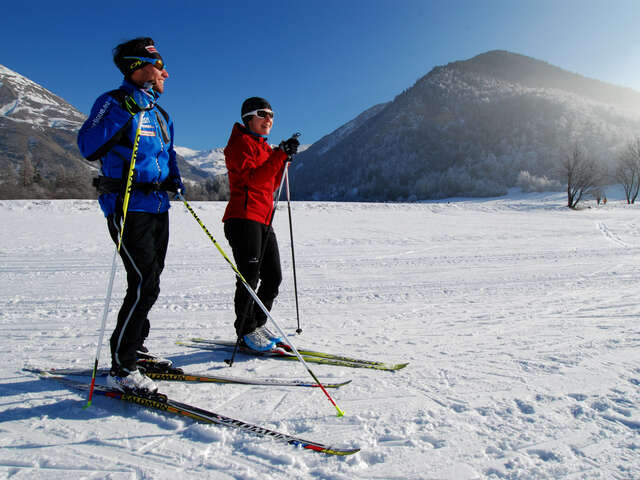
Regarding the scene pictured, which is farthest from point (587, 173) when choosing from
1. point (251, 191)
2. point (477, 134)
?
point (477, 134)

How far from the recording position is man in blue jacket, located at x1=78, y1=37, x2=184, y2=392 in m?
2.07

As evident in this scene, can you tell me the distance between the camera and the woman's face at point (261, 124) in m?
2.92

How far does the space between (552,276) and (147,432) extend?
7.16 meters

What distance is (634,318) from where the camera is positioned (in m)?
3.89

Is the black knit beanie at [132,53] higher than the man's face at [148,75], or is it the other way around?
the black knit beanie at [132,53]

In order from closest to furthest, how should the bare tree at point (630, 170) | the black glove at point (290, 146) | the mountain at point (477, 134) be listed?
the black glove at point (290, 146)
the bare tree at point (630, 170)
the mountain at point (477, 134)

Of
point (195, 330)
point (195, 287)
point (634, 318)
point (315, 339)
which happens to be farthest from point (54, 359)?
point (634, 318)

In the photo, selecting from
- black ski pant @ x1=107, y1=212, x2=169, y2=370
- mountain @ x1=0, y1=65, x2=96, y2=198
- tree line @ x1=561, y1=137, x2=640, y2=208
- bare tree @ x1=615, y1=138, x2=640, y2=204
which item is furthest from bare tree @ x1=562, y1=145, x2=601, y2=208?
mountain @ x1=0, y1=65, x2=96, y2=198

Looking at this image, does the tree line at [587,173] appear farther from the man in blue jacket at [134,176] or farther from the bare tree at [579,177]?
the man in blue jacket at [134,176]

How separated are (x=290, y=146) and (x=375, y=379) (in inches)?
79.6

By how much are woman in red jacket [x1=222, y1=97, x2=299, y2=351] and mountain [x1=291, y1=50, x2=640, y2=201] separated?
7432 centimetres

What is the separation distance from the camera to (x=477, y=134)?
342 ft

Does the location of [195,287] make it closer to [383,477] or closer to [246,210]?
[246,210]

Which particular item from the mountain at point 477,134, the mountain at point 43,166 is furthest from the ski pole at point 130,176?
the mountain at point 477,134
